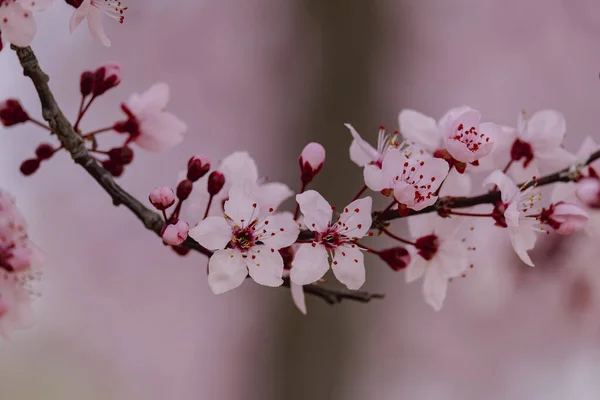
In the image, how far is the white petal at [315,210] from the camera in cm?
39

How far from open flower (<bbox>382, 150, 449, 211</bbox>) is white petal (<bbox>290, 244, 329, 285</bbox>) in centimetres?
6

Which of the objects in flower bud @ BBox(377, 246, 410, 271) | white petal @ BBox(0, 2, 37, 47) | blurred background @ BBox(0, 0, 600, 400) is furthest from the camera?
blurred background @ BBox(0, 0, 600, 400)

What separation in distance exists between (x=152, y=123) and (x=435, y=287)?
0.26 meters

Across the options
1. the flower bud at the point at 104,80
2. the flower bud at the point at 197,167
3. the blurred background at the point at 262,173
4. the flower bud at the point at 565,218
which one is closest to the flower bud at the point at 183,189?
the flower bud at the point at 197,167

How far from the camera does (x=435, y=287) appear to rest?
495 mm

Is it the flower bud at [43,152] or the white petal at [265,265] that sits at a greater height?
the flower bud at [43,152]

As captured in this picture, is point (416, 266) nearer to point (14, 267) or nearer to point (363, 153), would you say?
point (363, 153)

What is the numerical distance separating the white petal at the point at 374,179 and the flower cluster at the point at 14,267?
264 millimetres

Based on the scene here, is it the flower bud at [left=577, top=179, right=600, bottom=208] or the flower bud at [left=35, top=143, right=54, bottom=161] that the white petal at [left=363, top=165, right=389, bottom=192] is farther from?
the flower bud at [left=35, top=143, right=54, bottom=161]

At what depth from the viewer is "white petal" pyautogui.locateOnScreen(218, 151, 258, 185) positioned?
0.48 m

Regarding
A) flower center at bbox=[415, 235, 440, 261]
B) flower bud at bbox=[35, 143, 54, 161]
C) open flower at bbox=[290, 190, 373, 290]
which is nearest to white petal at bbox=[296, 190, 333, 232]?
open flower at bbox=[290, 190, 373, 290]

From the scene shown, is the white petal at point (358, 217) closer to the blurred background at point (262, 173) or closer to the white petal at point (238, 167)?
the white petal at point (238, 167)

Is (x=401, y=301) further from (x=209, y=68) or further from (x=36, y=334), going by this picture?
(x=36, y=334)

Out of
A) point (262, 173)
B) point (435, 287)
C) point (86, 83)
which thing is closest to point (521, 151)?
point (435, 287)
